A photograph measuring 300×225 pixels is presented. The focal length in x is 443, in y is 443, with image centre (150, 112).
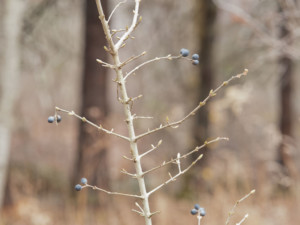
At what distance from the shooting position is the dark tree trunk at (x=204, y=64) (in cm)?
766

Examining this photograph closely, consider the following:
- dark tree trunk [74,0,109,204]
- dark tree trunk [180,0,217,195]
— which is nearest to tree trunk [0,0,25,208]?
dark tree trunk [74,0,109,204]

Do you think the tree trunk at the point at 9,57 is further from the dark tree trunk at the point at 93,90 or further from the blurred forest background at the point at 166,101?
the dark tree trunk at the point at 93,90

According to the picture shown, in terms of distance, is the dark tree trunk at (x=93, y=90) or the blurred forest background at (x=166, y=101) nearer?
the blurred forest background at (x=166, y=101)

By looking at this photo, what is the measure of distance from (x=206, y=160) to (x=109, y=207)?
2739 millimetres

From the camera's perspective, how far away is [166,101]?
11234mm

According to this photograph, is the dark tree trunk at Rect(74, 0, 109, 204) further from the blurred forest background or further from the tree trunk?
the tree trunk

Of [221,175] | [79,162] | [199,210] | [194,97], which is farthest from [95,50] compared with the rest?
[199,210]

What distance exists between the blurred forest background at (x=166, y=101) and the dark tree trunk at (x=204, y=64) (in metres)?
0.02

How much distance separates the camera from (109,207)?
5.84 m

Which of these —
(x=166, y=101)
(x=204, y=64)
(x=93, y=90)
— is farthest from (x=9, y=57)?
(x=166, y=101)

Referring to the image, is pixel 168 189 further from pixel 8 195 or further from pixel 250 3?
pixel 250 3

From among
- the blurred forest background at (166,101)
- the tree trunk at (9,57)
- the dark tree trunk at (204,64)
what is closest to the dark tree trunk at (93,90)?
the blurred forest background at (166,101)

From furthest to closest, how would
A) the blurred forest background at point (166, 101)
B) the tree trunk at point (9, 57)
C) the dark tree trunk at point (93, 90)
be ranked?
the dark tree trunk at point (93, 90) < the blurred forest background at point (166, 101) < the tree trunk at point (9, 57)

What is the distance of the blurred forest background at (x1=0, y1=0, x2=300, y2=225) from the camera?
459cm
